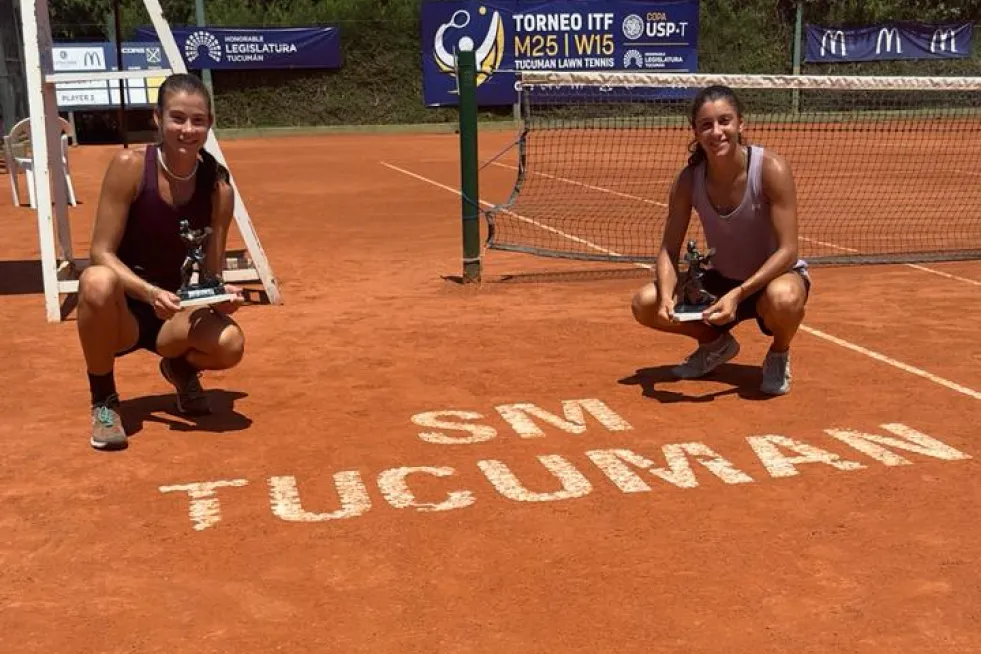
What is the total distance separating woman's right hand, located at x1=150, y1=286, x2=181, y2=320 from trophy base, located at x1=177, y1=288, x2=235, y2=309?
5 centimetres

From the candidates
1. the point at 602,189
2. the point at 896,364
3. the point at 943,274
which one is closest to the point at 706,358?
the point at 896,364

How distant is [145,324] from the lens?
5.26 meters

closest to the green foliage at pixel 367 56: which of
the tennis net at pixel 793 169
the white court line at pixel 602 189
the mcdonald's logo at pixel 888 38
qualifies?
the mcdonald's logo at pixel 888 38

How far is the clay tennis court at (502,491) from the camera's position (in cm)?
340

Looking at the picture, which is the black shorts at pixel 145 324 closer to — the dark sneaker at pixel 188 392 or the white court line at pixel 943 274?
the dark sneaker at pixel 188 392

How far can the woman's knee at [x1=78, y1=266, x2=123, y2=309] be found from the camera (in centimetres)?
489

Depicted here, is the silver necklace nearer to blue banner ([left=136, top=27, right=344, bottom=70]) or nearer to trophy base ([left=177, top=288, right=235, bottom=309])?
trophy base ([left=177, top=288, right=235, bottom=309])

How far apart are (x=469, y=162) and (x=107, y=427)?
4.56m

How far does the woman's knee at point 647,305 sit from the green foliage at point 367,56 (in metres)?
26.5

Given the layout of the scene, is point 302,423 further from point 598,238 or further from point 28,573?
point 598,238

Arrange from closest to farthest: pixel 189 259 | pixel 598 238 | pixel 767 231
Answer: pixel 189 259 < pixel 767 231 < pixel 598 238

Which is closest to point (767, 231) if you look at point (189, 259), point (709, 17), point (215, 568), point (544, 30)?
point (189, 259)

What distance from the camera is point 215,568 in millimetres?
3770

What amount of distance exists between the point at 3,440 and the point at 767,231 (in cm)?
384
